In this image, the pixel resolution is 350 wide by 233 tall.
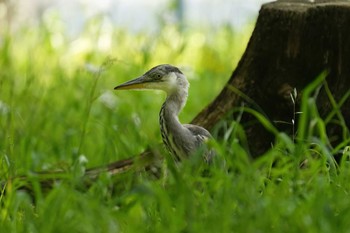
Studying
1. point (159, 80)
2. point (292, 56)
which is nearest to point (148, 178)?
point (159, 80)

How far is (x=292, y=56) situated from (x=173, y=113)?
0.68 metres

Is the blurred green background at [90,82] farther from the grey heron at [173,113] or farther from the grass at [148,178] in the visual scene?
the grey heron at [173,113]

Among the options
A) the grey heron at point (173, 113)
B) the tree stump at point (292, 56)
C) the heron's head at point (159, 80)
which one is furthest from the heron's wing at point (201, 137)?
the tree stump at point (292, 56)

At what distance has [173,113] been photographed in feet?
13.8

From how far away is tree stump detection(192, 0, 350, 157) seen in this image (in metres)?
4.41

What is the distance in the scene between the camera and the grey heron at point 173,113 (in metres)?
4.12

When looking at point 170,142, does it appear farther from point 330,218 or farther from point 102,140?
point 102,140

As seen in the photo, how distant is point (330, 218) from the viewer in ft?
9.91

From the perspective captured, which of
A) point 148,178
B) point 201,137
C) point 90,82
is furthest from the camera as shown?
point 90,82

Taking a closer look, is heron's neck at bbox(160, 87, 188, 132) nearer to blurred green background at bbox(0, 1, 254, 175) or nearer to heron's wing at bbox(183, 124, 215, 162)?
heron's wing at bbox(183, 124, 215, 162)

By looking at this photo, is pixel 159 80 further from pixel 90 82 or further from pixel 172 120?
pixel 90 82

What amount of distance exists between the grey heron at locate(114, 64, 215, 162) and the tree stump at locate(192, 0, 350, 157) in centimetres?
32

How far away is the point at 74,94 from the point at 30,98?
0.93m

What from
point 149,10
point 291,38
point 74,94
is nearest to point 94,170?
point 291,38
